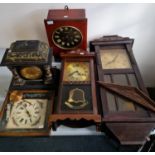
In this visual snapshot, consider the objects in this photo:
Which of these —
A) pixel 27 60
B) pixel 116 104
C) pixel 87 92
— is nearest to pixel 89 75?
pixel 87 92

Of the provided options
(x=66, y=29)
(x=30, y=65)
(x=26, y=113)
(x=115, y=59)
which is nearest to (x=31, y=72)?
(x=30, y=65)

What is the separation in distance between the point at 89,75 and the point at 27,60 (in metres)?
0.35

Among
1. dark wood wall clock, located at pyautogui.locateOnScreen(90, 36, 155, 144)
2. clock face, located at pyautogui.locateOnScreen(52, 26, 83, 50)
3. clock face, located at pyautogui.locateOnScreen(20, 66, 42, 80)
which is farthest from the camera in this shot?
clock face, located at pyautogui.locateOnScreen(52, 26, 83, 50)

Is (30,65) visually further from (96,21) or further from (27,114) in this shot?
(96,21)

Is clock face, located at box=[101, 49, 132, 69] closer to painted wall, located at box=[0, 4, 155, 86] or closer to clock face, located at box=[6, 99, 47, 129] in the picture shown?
painted wall, located at box=[0, 4, 155, 86]

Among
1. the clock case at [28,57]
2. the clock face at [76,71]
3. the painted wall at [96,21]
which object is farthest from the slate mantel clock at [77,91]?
the painted wall at [96,21]

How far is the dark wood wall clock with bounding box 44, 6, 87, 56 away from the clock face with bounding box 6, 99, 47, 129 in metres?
0.40

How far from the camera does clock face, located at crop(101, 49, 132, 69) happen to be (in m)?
1.20

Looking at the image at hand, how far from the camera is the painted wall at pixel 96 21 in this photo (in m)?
1.29

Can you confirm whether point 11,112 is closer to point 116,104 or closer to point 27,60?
point 27,60

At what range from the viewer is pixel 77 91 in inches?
41.2

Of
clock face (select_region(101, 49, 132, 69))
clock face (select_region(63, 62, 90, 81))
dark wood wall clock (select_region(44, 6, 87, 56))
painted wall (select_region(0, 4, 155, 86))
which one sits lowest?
clock face (select_region(63, 62, 90, 81))

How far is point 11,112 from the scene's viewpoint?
1122 mm

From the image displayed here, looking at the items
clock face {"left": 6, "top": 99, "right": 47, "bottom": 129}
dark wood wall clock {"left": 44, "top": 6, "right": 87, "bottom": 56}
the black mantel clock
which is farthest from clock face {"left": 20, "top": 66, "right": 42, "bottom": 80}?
dark wood wall clock {"left": 44, "top": 6, "right": 87, "bottom": 56}
